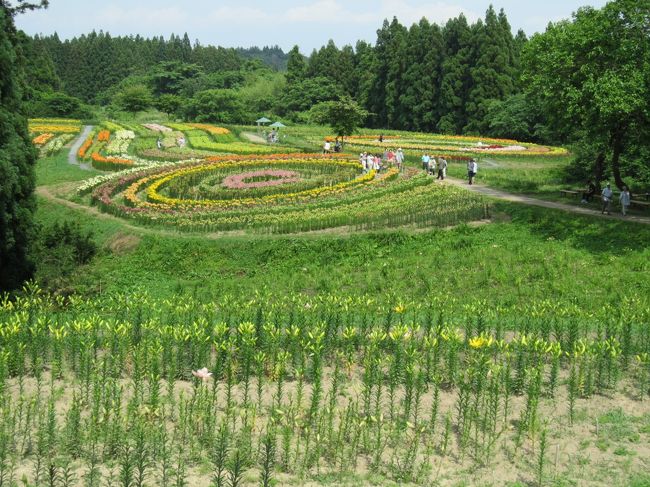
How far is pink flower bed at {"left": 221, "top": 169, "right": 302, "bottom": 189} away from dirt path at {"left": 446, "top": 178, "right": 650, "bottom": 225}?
23.5 ft

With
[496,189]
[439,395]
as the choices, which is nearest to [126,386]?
[439,395]

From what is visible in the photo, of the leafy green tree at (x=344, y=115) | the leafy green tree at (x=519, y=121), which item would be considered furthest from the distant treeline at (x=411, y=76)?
the leafy green tree at (x=344, y=115)

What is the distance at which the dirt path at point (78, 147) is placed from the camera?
39612 millimetres

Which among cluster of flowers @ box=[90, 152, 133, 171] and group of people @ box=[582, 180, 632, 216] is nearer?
group of people @ box=[582, 180, 632, 216]

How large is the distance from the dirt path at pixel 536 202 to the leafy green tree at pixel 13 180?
52.9 ft

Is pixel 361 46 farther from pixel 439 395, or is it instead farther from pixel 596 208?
pixel 439 395

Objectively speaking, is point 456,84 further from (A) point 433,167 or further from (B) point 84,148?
(B) point 84,148

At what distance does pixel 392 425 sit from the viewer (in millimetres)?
8250

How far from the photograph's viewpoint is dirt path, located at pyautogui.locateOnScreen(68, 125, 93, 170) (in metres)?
39.6

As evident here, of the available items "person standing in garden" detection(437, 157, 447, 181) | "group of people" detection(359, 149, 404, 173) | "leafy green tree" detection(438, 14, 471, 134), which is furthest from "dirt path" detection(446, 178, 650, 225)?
"leafy green tree" detection(438, 14, 471, 134)

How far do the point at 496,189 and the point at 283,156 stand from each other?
12828 mm

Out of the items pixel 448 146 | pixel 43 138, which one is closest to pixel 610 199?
pixel 448 146

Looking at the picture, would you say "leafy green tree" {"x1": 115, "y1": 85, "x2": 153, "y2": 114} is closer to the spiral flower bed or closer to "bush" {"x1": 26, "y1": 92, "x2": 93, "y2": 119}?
"bush" {"x1": 26, "y1": 92, "x2": 93, "y2": 119}

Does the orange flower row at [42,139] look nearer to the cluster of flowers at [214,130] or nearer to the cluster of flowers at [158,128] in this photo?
the cluster of flowers at [158,128]
